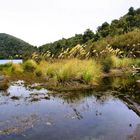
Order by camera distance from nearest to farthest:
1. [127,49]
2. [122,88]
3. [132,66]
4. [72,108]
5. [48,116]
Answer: [48,116] → [72,108] → [122,88] → [132,66] → [127,49]

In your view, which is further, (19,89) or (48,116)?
(19,89)

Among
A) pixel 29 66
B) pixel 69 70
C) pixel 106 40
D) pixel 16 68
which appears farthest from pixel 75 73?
pixel 106 40

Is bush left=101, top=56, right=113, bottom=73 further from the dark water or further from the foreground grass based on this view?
the dark water

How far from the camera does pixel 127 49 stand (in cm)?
4262

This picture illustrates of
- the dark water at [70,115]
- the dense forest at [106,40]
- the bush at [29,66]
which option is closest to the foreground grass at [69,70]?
the bush at [29,66]

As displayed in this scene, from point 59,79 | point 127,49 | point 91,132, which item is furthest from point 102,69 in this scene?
point 91,132

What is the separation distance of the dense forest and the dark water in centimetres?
1069

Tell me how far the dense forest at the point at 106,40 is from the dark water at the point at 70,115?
35.1ft

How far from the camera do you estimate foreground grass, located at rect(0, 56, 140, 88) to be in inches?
824

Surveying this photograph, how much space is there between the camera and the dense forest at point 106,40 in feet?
132

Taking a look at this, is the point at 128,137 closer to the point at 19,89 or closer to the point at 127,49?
the point at 19,89

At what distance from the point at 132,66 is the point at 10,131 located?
2424 centimetres

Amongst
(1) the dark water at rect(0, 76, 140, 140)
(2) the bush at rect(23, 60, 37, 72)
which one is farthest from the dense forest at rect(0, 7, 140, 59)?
(1) the dark water at rect(0, 76, 140, 140)

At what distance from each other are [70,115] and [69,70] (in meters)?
9.27
